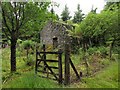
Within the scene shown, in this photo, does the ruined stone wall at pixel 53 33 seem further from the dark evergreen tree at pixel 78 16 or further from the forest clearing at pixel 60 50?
the dark evergreen tree at pixel 78 16

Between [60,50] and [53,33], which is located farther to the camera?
[53,33]

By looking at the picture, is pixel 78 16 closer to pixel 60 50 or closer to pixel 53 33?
pixel 53 33

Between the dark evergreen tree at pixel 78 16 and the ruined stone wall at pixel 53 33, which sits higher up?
the dark evergreen tree at pixel 78 16

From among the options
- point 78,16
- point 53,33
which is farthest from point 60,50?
point 78,16

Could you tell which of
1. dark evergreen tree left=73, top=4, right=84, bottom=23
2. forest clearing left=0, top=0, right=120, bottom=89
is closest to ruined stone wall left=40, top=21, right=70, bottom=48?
forest clearing left=0, top=0, right=120, bottom=89

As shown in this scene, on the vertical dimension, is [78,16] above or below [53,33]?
above

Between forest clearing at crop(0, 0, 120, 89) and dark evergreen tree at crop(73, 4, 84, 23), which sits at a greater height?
dark evergreen tree at crop(73, 4, 84, 23)

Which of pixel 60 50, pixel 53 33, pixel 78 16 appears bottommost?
pixel 60 50

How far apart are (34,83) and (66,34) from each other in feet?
28.3

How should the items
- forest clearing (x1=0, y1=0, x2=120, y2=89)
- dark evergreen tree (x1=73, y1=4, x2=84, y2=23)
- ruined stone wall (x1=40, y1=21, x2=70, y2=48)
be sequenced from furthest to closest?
dark evergreen tree (x1=73, y1=4, x2=84, y2=23), ruined stone wall (x1=40, y1=21, x2=70, y2=48), forest clearing (x1=0, y1=0, x2=120, y2=89)

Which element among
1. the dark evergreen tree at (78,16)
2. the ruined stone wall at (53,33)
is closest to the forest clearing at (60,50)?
the ruined stone wall at (53,33)

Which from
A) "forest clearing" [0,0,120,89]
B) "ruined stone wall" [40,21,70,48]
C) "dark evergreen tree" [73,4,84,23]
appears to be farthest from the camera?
"dark evergreen tree" [73,4,84,23]

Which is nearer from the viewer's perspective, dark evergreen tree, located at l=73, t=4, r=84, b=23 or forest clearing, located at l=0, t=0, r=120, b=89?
forest clearing, located at l=0, t=0, r=120, b=89

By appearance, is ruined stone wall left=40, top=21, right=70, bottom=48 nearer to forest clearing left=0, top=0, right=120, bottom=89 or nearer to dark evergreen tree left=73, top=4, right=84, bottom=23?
forest clearing left=0, top=0, right=120, bottom=89
